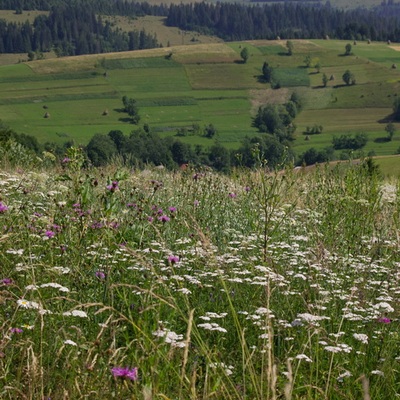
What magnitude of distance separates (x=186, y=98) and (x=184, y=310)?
557 feet

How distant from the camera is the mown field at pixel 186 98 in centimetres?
14675

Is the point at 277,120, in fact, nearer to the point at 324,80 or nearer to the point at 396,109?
the point at 396,109

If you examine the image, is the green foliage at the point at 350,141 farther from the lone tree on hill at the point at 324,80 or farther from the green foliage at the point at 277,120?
the lone tree on hill at the point at 324,80

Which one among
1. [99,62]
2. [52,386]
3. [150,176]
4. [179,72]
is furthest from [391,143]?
[52,386]

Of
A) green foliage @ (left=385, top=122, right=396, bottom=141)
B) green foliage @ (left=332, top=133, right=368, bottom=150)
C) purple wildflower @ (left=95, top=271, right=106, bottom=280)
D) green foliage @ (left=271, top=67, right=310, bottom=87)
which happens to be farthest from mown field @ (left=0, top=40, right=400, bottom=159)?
purple wildflower @ (left=95, top=271, right=106, bottom=280)

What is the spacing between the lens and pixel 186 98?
173000 millimetres

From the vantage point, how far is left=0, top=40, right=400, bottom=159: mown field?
146750 millimetres

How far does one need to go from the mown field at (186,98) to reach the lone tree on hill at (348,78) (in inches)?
75.8

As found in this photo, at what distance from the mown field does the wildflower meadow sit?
126037 mm

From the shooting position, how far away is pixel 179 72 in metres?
194

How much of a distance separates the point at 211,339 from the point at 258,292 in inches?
32.3

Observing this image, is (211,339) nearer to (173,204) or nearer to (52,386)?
(52,386)

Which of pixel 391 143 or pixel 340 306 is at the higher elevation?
pixel 340 306

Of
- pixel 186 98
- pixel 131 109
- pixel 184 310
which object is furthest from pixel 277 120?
pixel 184 310
